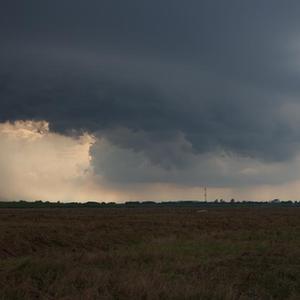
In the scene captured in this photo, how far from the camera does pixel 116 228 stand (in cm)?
4825

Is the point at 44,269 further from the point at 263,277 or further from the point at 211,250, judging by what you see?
the point at 211,250

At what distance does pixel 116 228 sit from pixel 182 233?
577cm

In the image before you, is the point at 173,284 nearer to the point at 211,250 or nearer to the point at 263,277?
the point at 263,277

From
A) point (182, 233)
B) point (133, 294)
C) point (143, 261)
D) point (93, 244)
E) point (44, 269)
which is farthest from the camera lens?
point (182, 233)

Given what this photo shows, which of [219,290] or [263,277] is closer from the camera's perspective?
[219,290]

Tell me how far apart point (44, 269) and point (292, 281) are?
7758 millimetres

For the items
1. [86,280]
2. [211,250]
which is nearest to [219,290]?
[86,280]

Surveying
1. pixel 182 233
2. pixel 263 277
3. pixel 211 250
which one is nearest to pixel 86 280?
pixel 263 277

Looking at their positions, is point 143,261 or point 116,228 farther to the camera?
point 116,228

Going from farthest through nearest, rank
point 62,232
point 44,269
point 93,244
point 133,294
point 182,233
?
point 182,233
point 62,232
point 93,244
point 44,269
point 133,294

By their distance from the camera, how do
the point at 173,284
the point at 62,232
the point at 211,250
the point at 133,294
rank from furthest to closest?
the point at 62,232 → the point at 211,250 → the point at 173,284 → the point at 133,294

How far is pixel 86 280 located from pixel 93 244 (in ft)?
72.5

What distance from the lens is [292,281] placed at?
18109mm

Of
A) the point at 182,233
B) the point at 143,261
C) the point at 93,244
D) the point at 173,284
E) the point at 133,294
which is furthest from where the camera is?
the point at 182,233
